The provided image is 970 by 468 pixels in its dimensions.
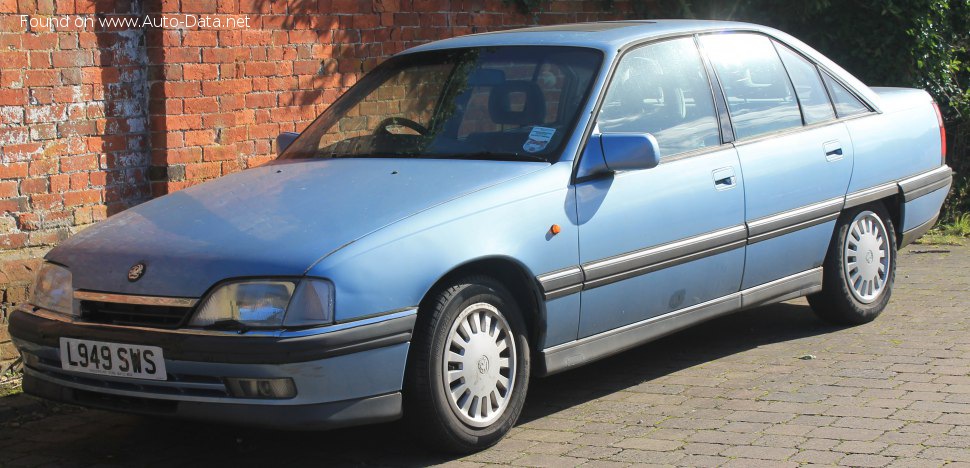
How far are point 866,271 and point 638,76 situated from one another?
205 centimetres

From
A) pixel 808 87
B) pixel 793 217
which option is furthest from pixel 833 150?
pixel 793 217

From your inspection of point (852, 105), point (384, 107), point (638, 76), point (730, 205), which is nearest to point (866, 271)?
point (852, 105)

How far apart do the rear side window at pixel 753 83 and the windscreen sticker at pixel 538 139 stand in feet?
3.92

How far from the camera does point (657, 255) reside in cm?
564

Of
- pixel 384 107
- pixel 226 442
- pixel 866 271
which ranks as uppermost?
pixel 384 107

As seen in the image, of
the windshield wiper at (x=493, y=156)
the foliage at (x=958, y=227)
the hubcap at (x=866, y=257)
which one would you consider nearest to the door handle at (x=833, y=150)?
the hubcap at (x=866, y=257)

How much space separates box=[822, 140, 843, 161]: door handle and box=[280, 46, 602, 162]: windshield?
1.56m

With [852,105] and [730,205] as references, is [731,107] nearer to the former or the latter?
[730,205]

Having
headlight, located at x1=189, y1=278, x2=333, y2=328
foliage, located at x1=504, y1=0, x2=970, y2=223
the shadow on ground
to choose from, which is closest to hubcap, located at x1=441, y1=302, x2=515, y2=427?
the shadow on ground

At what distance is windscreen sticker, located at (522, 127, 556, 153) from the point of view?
5.46m

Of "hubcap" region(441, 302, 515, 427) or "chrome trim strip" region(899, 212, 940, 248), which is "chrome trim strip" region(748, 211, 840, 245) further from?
"hubcap" region(441, 302, 515, 427)

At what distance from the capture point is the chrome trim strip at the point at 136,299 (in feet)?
15.0

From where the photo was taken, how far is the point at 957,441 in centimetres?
491

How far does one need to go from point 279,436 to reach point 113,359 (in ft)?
3.16
